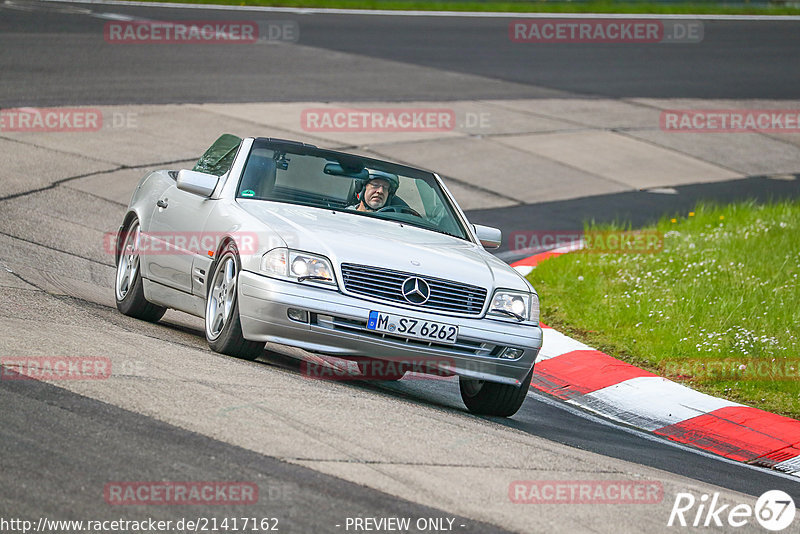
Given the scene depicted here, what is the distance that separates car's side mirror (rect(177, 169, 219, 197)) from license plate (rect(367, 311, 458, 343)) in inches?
69.0

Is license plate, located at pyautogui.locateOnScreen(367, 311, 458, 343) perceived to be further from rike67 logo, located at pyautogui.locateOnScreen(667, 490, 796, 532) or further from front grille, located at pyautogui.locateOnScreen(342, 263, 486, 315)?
rike67 logo, located at pyautogui.locateOnScreen(667, 490, 796, 532)

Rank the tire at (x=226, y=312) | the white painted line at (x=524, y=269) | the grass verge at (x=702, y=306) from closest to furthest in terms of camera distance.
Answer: the tire at (x=226, y=312), the grass verge at (x=702, y=306), the white painted line at (x=524, y=269)

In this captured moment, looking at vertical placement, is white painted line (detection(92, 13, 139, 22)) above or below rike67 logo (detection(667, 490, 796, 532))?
above

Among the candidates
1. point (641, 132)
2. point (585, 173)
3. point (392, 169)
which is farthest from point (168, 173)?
point (641, 132)

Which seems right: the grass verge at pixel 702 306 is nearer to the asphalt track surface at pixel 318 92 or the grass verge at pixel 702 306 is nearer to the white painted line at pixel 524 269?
the white painted line at pixel 524 269

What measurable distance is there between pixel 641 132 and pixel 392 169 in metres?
13.7

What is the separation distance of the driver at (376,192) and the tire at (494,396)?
1.39 metres

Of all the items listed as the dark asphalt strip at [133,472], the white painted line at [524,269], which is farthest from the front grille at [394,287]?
the white painted line at [524,269]

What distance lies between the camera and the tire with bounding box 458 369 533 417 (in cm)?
770

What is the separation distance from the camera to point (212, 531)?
4.52 meters

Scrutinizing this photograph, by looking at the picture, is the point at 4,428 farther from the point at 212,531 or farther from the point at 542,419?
the point at 542,419

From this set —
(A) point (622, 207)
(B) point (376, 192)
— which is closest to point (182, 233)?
(B) point (376, 192)

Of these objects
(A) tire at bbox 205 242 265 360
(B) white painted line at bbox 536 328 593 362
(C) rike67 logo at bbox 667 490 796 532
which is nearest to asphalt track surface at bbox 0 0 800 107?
(B) white painted line at bbox 536 328 593 362

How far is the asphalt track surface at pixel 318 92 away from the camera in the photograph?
4.94m
